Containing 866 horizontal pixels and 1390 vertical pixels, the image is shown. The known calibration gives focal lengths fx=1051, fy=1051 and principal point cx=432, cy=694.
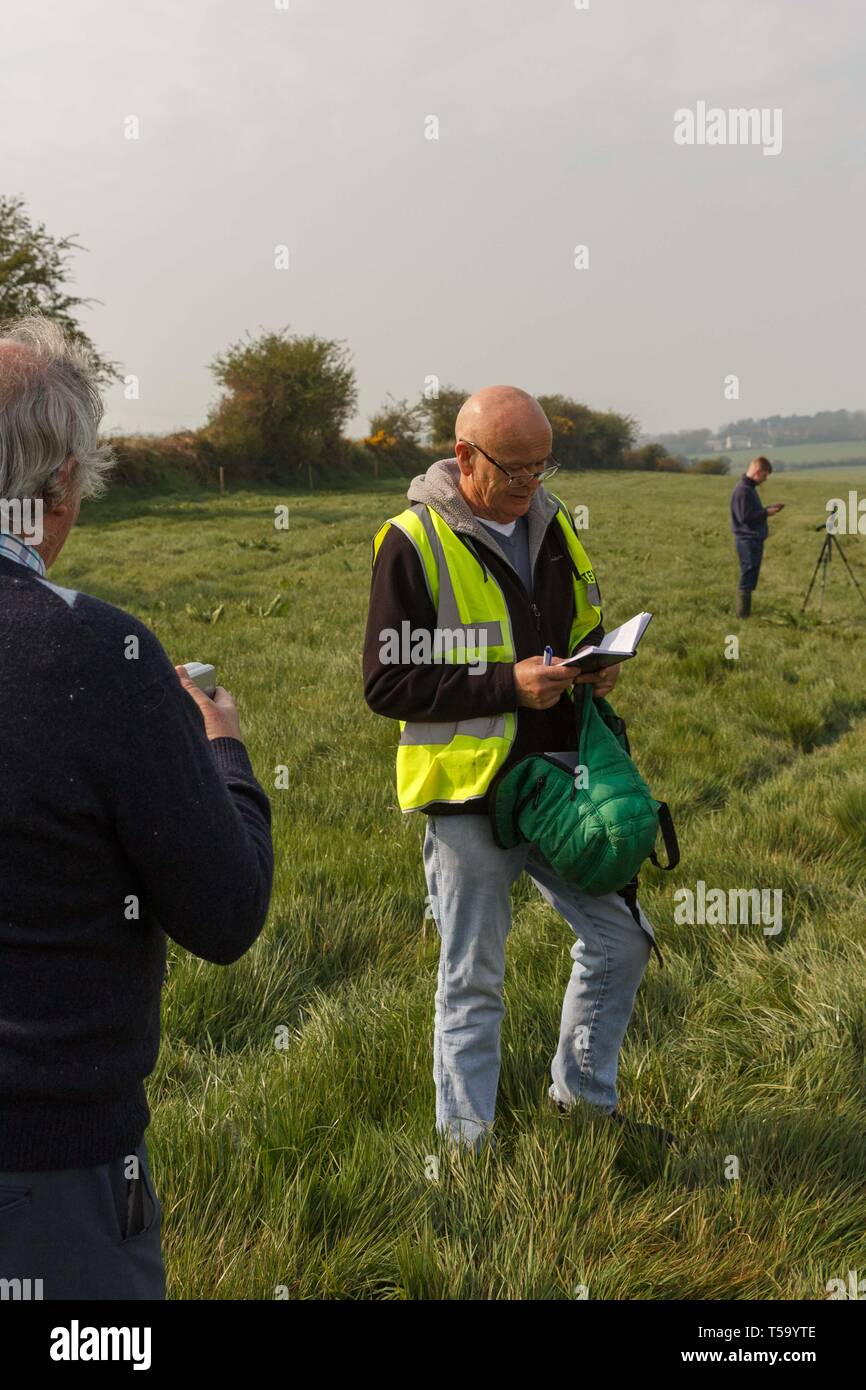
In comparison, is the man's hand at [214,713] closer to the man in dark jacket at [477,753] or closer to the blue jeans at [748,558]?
the man in dark jacket at [477,753]

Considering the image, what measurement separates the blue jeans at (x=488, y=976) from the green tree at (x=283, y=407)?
48129mm

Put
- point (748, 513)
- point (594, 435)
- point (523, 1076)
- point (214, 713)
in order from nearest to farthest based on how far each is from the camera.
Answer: point (214, 713) → point (523, 1076) → point (748, 513) → point (594, 435)

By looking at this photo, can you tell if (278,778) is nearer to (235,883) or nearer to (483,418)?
(483,418)

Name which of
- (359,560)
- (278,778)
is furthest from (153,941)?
(359,560)

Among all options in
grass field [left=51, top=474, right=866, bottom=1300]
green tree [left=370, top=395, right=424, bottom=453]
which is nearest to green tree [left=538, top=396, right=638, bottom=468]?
green tree [left=370, top=395, right=424, bottom=453]

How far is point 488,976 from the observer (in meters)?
2.99

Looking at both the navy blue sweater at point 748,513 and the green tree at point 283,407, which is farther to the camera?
the green tree at point 283,407

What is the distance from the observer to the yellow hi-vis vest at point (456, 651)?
2.98 m

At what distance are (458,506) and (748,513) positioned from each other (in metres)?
11.6

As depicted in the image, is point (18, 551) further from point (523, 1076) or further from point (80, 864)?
point (523, 1076)

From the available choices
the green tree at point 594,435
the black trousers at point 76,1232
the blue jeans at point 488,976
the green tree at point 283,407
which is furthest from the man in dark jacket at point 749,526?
the green tree at point 594,435

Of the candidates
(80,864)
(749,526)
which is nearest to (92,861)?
(80,864)

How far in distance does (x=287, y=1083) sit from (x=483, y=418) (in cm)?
202
